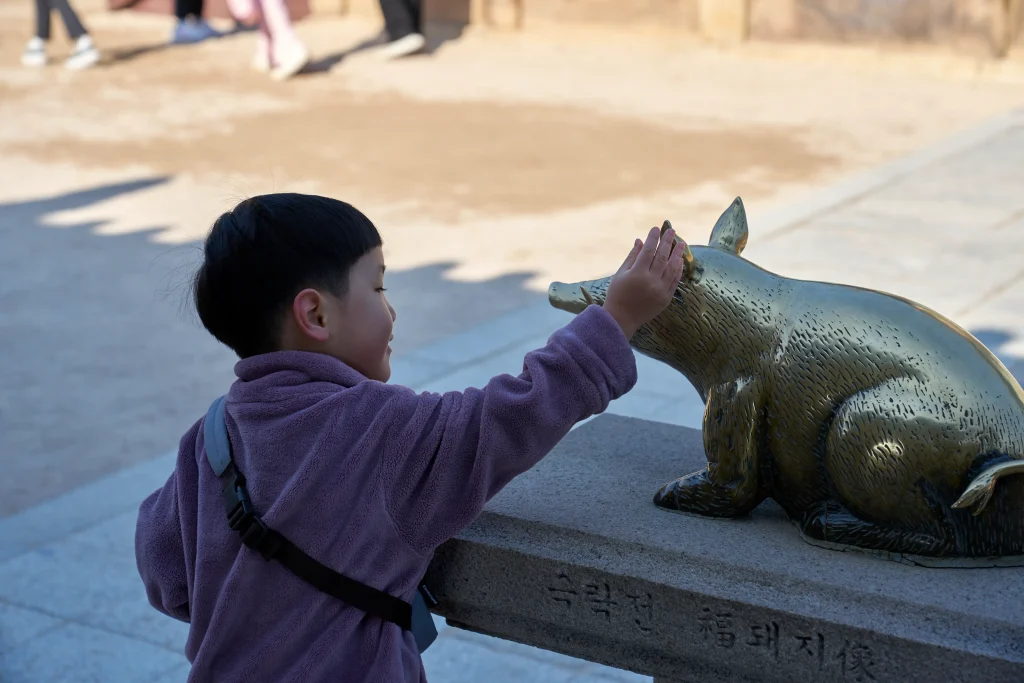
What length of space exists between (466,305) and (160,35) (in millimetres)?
10460

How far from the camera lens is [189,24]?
1442 centimetres

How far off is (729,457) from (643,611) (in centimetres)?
29

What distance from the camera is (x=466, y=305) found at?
5.95 m

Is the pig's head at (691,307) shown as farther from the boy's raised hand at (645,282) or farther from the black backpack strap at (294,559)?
the black backpack strap at (294,559)

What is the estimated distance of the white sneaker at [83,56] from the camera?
12.8 m

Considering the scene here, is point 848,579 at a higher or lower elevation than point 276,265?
lower

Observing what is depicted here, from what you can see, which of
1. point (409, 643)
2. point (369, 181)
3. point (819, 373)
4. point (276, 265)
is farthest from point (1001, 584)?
point (369, 181)

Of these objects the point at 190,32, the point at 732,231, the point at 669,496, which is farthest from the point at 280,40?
the point at 669,496

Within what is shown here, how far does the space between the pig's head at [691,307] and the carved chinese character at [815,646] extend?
1.55 feet

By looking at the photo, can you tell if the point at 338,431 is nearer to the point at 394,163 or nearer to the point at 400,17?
the point at 394,163

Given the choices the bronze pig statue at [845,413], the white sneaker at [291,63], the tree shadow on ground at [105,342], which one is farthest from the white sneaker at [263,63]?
the bronze pig statue at [845,413]

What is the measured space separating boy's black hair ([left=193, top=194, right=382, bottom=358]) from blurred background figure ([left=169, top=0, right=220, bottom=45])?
43.7ft

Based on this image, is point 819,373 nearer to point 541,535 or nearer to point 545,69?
point 541,535

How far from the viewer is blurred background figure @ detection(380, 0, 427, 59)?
12930 mm
